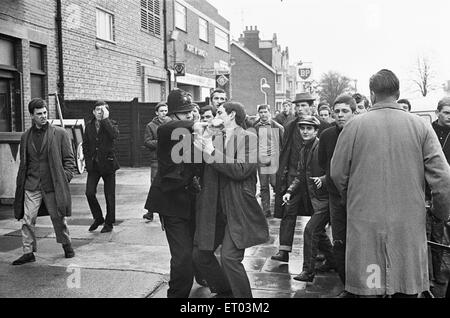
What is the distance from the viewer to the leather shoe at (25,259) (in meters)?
5.73

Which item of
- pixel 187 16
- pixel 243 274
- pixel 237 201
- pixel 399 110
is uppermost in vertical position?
pixel 187 16

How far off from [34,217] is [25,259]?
500 mm

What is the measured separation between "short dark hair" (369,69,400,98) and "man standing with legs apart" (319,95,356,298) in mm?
1341

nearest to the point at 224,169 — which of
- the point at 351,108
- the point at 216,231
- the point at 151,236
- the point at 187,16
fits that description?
the point at 216,231

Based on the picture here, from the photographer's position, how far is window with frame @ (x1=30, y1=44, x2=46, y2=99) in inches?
508

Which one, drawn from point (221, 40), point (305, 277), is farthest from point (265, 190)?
point (221, 40)

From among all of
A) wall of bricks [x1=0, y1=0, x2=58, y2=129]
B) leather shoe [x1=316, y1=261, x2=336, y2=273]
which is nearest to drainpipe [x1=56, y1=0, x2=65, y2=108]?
wall of bricks [x1=0, y1=0, x2=58, y2=129]

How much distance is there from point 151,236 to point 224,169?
3.47 metres

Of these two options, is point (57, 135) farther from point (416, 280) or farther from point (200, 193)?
point (416, 280)

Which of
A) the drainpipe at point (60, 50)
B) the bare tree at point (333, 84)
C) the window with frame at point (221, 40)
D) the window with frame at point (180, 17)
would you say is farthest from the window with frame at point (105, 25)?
the bare tree at point (333, 84)

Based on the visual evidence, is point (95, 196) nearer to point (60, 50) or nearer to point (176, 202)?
point (176, 202)

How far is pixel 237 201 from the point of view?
13.6ft

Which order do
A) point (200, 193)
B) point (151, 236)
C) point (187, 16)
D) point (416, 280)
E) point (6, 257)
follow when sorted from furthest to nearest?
point (187, 16) < point (151, 236) < point (6, 257) < point (200, 193) < point (416, 280)
